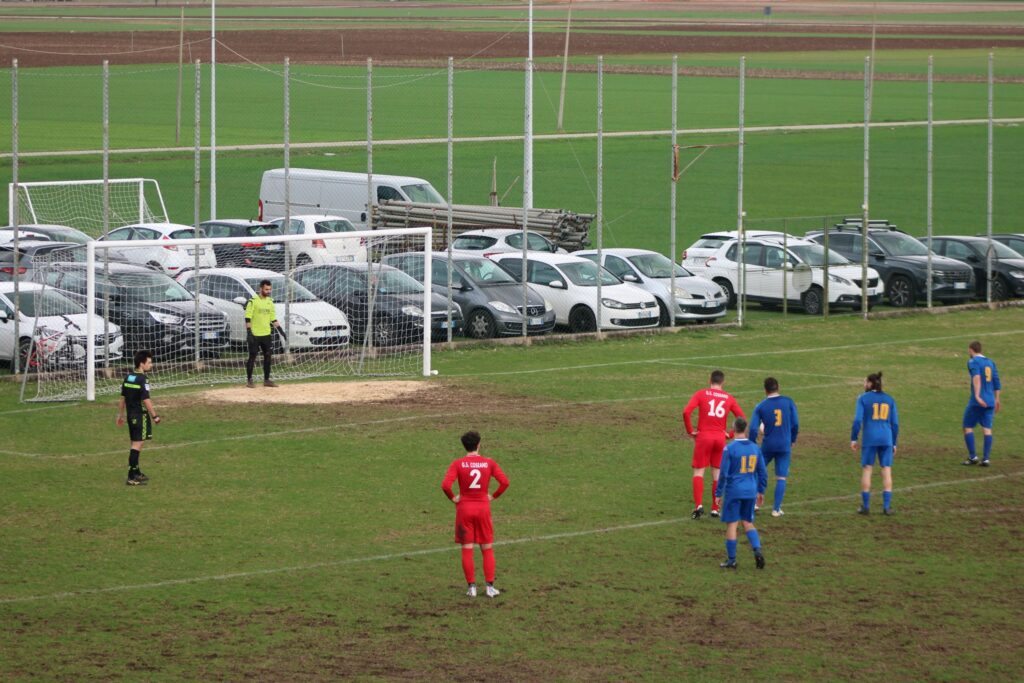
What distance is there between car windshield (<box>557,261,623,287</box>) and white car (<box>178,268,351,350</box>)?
6351mm

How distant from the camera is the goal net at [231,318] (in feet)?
89.8

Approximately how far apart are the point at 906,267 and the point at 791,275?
3362mm

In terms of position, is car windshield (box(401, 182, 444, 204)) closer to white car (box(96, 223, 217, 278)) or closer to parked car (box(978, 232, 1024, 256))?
white car (box(96, 223, 217, 278))

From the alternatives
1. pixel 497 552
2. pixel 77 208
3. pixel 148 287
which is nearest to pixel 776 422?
pixel 497 552

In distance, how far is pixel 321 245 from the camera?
3569 cm

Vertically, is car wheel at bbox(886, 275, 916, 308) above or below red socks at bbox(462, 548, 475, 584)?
above

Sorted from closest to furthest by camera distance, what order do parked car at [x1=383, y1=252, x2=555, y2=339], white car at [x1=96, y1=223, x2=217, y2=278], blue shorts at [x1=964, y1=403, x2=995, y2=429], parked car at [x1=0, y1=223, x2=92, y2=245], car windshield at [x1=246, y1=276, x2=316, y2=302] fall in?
blue shorts at [x1=964, y1=403, x2=995, y2=429] → car windshield at [x1=246, y1=276, x2=316, y2=302] → white car at [x1=96, y1=223, x2=217, y2=278] → parked car at [x1=383, y1=252, x2=555, y2=339] → parked car at [x1=0, y1=223, x2=92, y2=245]

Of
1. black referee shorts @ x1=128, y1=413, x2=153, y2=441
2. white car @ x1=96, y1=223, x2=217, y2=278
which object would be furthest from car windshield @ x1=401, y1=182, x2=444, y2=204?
black referee shorts @ x1=128, y1=413, x2=153, y2=441

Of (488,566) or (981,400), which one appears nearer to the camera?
(488,566)

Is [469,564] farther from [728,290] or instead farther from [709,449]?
[728,290]

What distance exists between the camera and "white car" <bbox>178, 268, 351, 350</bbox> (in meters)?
29.9

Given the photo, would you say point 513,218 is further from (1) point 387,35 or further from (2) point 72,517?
(1) point 387,35

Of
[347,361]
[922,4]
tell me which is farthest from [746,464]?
[922,4]

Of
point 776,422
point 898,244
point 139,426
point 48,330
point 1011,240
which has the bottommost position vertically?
point 139,426
